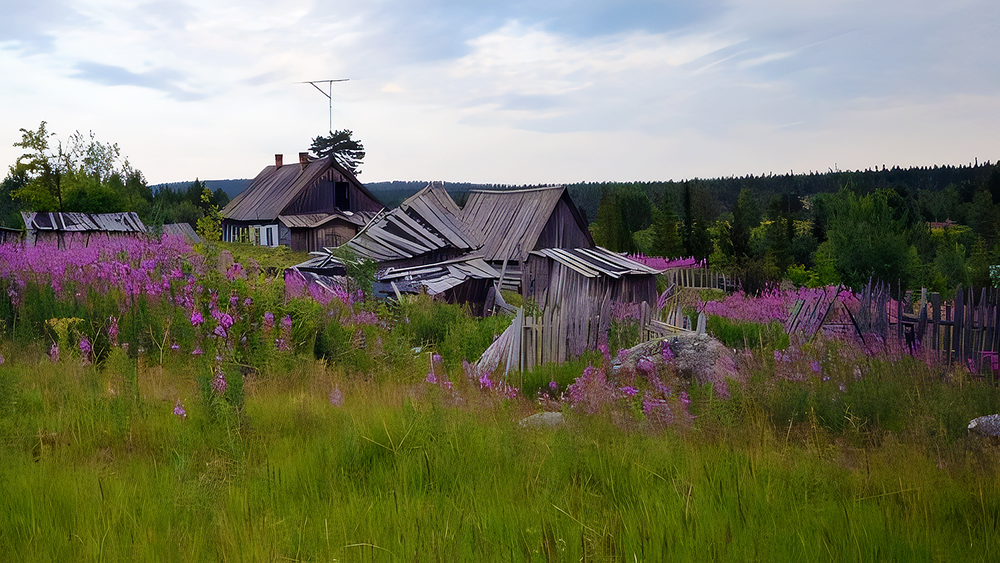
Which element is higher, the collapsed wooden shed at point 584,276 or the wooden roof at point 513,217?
the wooden roof at point 513,217

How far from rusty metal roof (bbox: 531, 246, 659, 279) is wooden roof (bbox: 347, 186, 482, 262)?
2.67m

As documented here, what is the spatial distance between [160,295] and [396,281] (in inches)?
445

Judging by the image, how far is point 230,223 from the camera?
159 ft

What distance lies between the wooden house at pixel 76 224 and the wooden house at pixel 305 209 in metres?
7.31

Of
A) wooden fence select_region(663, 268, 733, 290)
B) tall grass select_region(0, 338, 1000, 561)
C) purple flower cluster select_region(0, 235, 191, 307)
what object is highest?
purple flower cluster select_region(0, 235, 191, 307)

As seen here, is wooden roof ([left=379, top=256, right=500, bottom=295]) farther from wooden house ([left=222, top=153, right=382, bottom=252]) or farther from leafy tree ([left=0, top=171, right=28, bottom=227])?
leafy tree ([left=0, top=171, right=28, bottom=227])

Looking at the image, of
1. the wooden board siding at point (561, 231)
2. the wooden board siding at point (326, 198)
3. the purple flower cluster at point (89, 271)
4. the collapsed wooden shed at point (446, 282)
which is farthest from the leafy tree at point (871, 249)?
the wooden board siding at point (326, 198)

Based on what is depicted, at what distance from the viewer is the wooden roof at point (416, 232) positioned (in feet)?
68.2

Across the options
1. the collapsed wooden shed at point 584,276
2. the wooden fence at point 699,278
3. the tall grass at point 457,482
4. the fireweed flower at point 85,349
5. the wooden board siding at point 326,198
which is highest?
the wooden board siding at point 326,198

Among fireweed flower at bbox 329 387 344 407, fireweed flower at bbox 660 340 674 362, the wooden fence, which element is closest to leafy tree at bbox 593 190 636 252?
the wooden fence

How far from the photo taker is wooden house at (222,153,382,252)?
43125 millimetres

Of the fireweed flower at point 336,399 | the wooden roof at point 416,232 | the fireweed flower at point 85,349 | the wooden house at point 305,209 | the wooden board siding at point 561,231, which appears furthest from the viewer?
the wooden house at point 305,209

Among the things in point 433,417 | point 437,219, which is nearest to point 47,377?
point 433,417

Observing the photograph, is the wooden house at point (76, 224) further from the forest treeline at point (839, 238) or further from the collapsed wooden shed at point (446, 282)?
the forest treeline at point (839, 238)
